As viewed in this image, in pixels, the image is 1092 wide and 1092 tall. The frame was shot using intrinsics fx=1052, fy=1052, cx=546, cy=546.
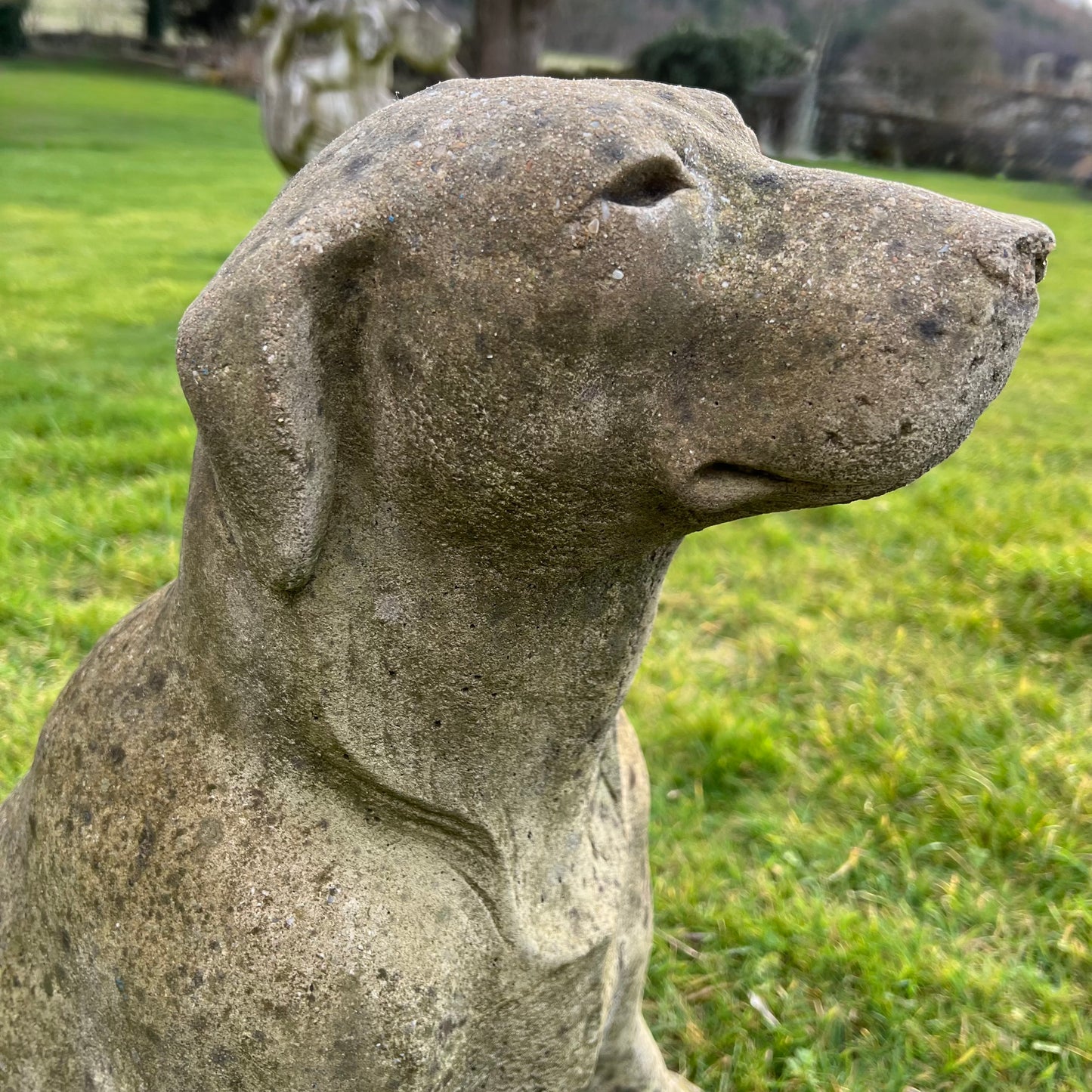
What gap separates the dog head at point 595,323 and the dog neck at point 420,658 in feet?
→ 0.22

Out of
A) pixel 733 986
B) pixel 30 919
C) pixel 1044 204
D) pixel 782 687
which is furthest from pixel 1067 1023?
pixel 1044 204

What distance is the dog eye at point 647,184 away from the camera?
2.42 feet

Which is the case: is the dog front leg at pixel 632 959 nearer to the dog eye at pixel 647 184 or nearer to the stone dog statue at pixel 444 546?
the stone dog statue at pixel 444 546

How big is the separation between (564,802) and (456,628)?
25 centimetres

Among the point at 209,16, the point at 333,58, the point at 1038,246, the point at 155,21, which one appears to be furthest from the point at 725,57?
the point at 155,21

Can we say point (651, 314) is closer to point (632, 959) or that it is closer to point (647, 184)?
point (647, 184)

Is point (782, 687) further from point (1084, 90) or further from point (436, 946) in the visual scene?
point (1084, 90)

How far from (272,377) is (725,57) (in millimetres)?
16400

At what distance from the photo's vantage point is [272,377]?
75 centimetres

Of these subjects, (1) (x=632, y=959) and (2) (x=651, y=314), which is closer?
(2) (x=651, y=314)

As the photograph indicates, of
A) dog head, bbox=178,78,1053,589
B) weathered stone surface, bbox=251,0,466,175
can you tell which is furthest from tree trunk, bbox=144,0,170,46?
dog head, bbox=178,78,1053,589

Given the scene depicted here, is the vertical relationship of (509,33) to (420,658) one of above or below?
above

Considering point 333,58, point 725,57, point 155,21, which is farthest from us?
point 155,21

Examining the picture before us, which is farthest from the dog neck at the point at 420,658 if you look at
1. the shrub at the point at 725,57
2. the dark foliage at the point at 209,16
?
the dark foliage at the point at 209,16
